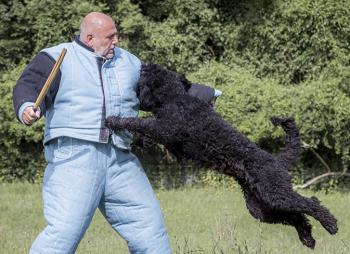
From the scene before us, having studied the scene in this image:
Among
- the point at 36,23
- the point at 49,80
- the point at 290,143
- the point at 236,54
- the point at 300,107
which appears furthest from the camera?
the point at 236,54

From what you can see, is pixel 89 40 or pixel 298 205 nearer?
pixel 298 205

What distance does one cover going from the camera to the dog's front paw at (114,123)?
418cm

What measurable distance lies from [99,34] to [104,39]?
39mm

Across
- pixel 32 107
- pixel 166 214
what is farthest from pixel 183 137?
pixel 166 214

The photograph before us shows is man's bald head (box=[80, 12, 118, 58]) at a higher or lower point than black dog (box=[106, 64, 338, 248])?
higher

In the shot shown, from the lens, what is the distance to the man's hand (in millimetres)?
3941

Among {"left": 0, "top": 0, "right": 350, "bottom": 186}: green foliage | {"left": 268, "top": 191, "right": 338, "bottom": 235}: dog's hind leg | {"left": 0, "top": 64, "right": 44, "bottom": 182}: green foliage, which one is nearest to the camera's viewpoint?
{"left": 268, "top": 191, "right": 338, "bottom": 235}: dog's hind leg

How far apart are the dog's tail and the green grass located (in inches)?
57.4

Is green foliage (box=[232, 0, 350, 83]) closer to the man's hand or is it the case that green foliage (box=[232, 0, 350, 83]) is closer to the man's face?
the man's face

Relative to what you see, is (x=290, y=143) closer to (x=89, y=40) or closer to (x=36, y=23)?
(x=89, y=40)

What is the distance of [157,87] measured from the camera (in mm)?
4312

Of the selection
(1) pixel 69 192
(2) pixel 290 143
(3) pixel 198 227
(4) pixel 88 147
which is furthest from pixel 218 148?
(3) pixel 198 227

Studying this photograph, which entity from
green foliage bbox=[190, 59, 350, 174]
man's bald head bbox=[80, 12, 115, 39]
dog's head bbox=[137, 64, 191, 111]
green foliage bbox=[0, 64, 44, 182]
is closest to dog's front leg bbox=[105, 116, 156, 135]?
dog's head bbox=[137, 64, 191, 111]

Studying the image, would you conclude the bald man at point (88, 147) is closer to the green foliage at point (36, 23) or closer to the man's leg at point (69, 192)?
the man's leg at point (69, 192)
